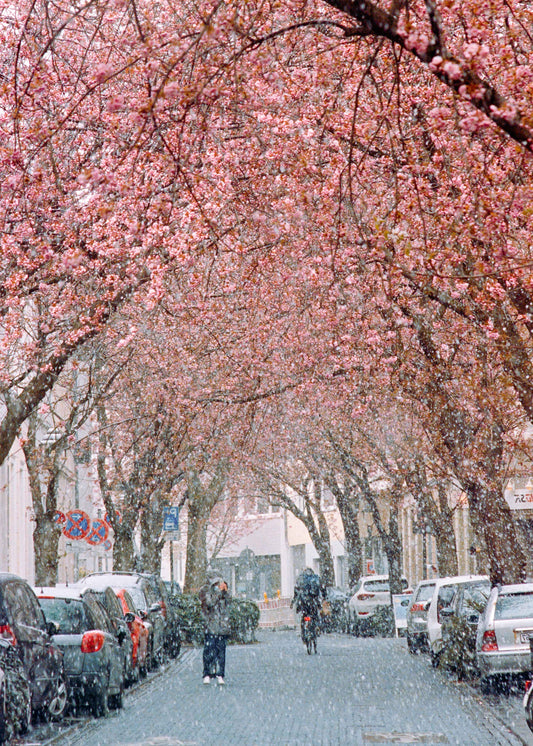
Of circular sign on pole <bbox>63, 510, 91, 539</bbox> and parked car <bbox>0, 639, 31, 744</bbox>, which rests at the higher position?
circular sign on pole <bbox>63, 510, 91, 539</bbox>

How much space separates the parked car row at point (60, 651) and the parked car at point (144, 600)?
7.04 feet

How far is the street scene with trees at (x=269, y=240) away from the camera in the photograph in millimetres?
9844

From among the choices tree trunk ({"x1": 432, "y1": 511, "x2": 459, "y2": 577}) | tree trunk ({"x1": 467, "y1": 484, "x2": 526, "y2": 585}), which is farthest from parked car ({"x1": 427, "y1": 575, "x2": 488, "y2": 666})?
tree trunk ({"x1": 432, "y1": 511, "x2": 459, "y2": 577})

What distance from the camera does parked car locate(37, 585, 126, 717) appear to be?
15.2 metres

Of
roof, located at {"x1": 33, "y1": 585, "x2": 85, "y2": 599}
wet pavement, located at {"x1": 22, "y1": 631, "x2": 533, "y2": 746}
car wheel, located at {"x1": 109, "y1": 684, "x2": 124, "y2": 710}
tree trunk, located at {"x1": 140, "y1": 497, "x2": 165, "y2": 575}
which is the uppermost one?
tree trunk, located at {"x1": 140, "y1": 497, "x2": 165, "y2": 575}

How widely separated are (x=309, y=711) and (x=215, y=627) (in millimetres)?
5394

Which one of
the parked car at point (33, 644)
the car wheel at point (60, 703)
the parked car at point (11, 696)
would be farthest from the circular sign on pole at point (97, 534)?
the parked car at point (11, 696)

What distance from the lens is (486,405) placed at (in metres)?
18.9

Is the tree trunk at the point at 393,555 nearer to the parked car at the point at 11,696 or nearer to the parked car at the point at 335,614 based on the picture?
the parked car at the point at 335,614

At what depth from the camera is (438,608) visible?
78.5 feet

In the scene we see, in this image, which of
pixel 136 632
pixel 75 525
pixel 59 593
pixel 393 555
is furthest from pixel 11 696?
pixel 393 555

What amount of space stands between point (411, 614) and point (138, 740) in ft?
53.2

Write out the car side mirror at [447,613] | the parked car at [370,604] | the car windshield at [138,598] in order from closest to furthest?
the car side mirror at [447,613] < the car windshield at [138,598] < the parked car at [370,604]

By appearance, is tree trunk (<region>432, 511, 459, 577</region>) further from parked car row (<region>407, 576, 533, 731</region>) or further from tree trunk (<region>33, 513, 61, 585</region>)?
tree trunk (<region>33, 513, 61, 585</region>)
